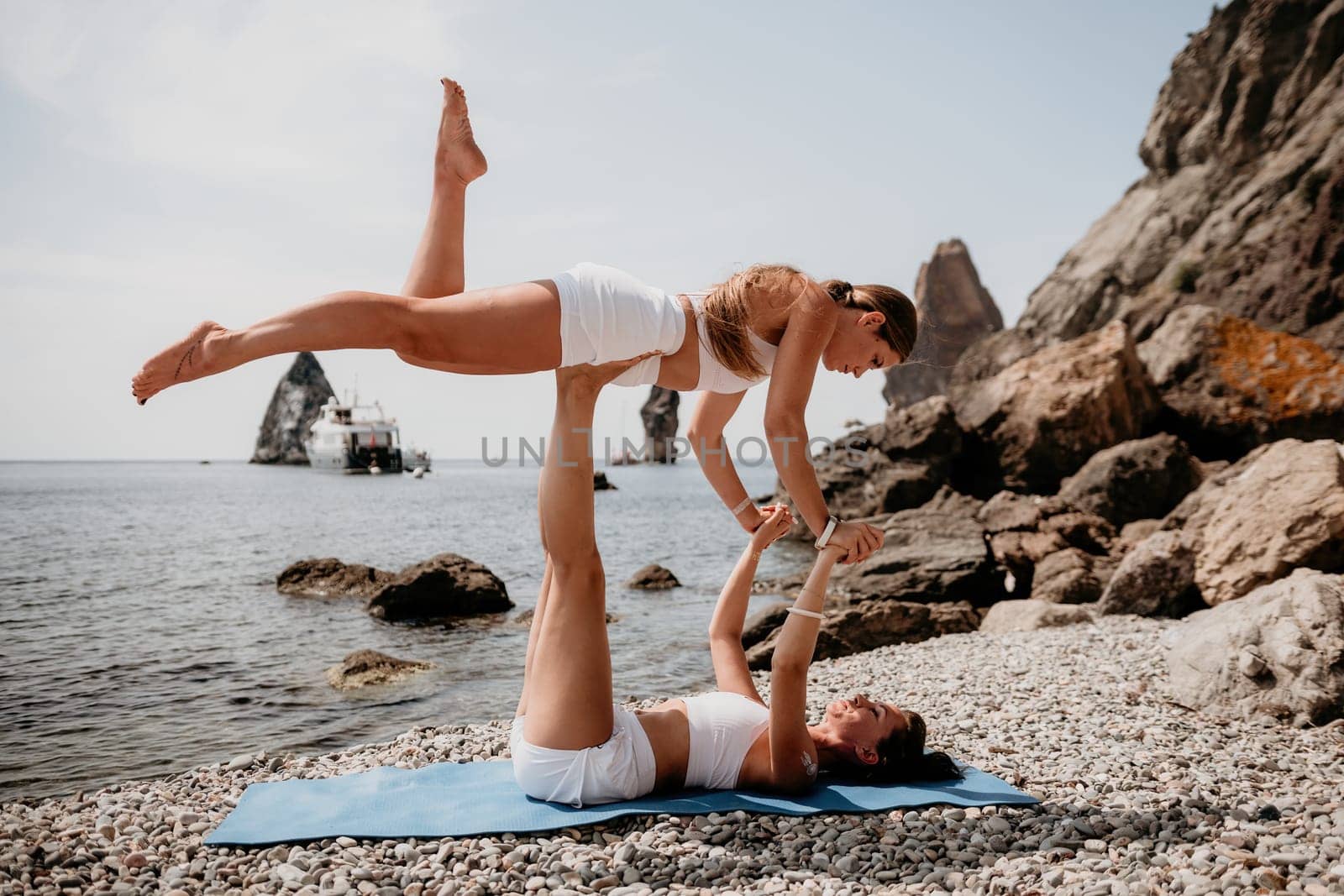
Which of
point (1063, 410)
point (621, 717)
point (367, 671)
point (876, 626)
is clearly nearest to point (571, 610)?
point (621, 717)

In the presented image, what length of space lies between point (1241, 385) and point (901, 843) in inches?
672

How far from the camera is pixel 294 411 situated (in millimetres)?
107312

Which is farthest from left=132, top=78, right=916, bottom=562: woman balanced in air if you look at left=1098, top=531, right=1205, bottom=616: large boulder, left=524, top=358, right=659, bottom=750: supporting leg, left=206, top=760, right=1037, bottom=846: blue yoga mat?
left=1098, top=531, right=1205, bottom=616: large boulder

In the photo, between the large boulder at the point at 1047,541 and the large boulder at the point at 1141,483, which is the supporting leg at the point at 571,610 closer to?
the large boulder at the point at 1047,541

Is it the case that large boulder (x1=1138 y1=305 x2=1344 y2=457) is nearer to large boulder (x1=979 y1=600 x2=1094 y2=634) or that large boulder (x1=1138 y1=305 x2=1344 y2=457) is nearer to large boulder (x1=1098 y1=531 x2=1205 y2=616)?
large boulder (x1=1098 y1=531 x2=1205 y2=616)

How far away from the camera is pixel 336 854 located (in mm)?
3678

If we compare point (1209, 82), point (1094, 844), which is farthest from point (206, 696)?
point (1209, 82)

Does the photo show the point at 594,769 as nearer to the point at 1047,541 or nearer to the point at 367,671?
the point at 367,671

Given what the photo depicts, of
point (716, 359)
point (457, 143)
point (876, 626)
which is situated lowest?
point (876, 626)

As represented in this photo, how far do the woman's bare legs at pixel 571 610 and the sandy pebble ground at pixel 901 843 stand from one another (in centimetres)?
48

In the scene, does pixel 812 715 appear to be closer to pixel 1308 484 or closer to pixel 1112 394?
pixel 1308 484

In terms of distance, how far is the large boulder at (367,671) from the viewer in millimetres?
8930

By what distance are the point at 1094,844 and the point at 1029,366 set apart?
709 inches

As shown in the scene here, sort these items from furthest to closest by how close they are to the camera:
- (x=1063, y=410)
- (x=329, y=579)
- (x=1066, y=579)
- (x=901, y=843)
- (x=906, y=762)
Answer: (x=1063, y=410) → (x=329, y=579) → (x=1066, y=579) → (x=906, y=762) → (x=901, y=843)
